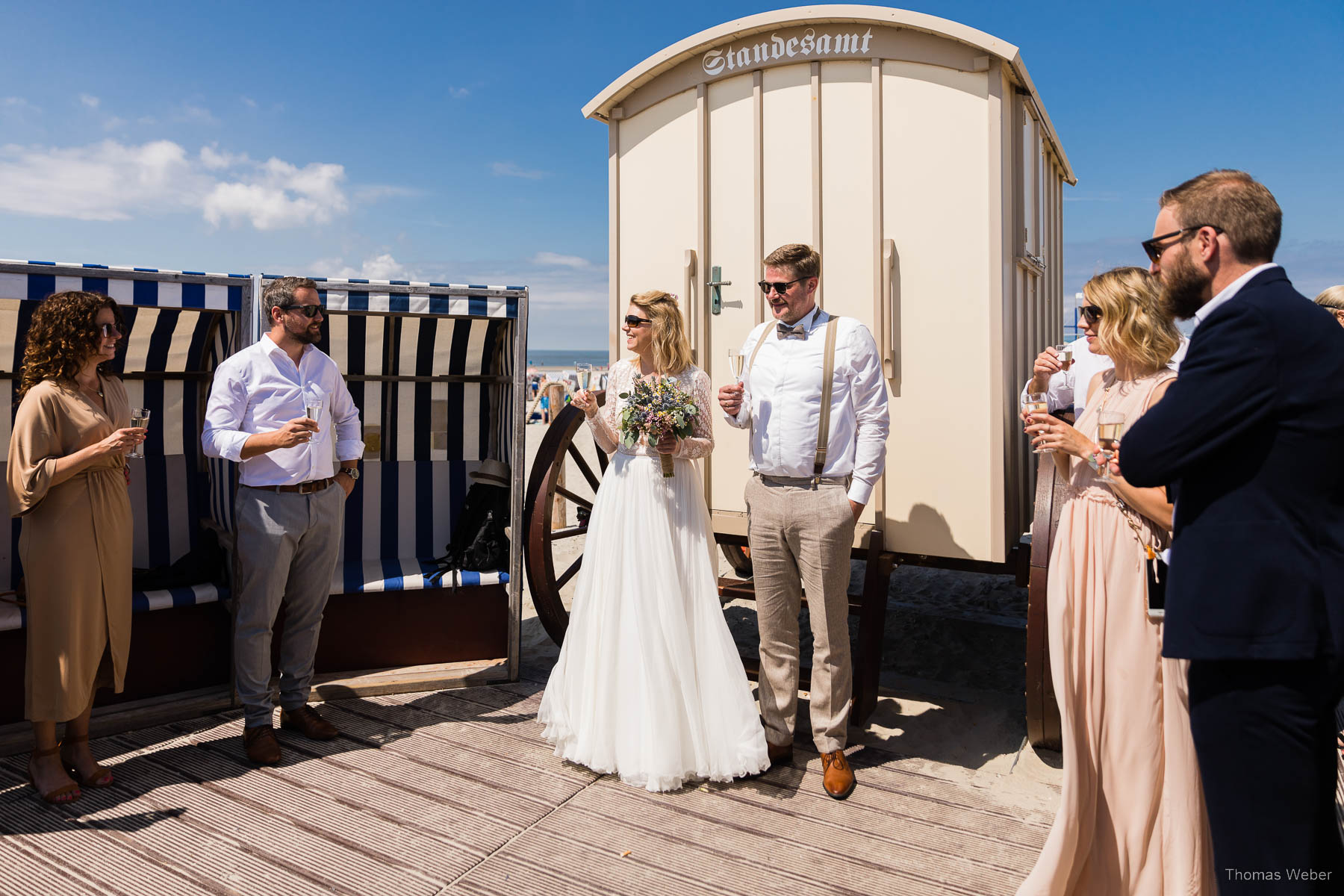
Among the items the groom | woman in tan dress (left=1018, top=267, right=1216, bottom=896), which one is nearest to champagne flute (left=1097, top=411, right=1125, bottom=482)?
woman in tan dress (left=1018, top=267, right=1216, bottom=896)

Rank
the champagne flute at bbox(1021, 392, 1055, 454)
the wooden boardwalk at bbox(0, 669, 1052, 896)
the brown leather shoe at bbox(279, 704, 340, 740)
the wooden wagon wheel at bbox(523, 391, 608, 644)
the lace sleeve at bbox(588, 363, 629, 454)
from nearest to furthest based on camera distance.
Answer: the champagne flute at bbox(1021, 392, 1055, 454) → the wooden boardwalk at bbox(0, 669, 1052, 896) → the lace sleeve at bbox(588, 363, 629, 454) → the brown leather shoe at bbox(279, 704, 340, 740) → the wooden wagon wheel at bbox(523, 391, 608, 644)

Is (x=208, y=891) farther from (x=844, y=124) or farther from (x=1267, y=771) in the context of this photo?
(x=844, y=124)

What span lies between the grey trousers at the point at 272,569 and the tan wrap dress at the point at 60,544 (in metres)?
0.51

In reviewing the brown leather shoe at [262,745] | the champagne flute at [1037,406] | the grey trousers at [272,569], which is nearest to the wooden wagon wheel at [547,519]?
the grey trousers at [272,569]

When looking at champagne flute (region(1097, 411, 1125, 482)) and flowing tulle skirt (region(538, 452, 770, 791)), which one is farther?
flowing tulle skirt (region(538, 452, 770, 791))

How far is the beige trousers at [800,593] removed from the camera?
3301 millimetres

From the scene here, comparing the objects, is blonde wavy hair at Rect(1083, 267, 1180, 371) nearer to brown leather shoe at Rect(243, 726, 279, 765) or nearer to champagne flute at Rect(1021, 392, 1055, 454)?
champagne flute at Rect(1021, 392, 1055, 454)

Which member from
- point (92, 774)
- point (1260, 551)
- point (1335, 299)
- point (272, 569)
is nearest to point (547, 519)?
point (272, 569)

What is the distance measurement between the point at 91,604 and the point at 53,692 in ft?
1.10

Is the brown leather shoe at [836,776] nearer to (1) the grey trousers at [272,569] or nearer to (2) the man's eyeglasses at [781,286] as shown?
(2) the man's eyeglasses at [781,286]

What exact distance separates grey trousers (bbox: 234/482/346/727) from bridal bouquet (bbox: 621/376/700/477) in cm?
143

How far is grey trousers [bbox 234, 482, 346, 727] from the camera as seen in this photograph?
144 inches

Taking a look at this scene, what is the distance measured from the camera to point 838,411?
3328mm

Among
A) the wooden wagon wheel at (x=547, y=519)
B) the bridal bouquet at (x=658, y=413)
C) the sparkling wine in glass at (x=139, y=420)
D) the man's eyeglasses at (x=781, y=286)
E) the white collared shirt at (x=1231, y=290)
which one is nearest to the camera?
the white collared shirt at (x=1231, y=290)
